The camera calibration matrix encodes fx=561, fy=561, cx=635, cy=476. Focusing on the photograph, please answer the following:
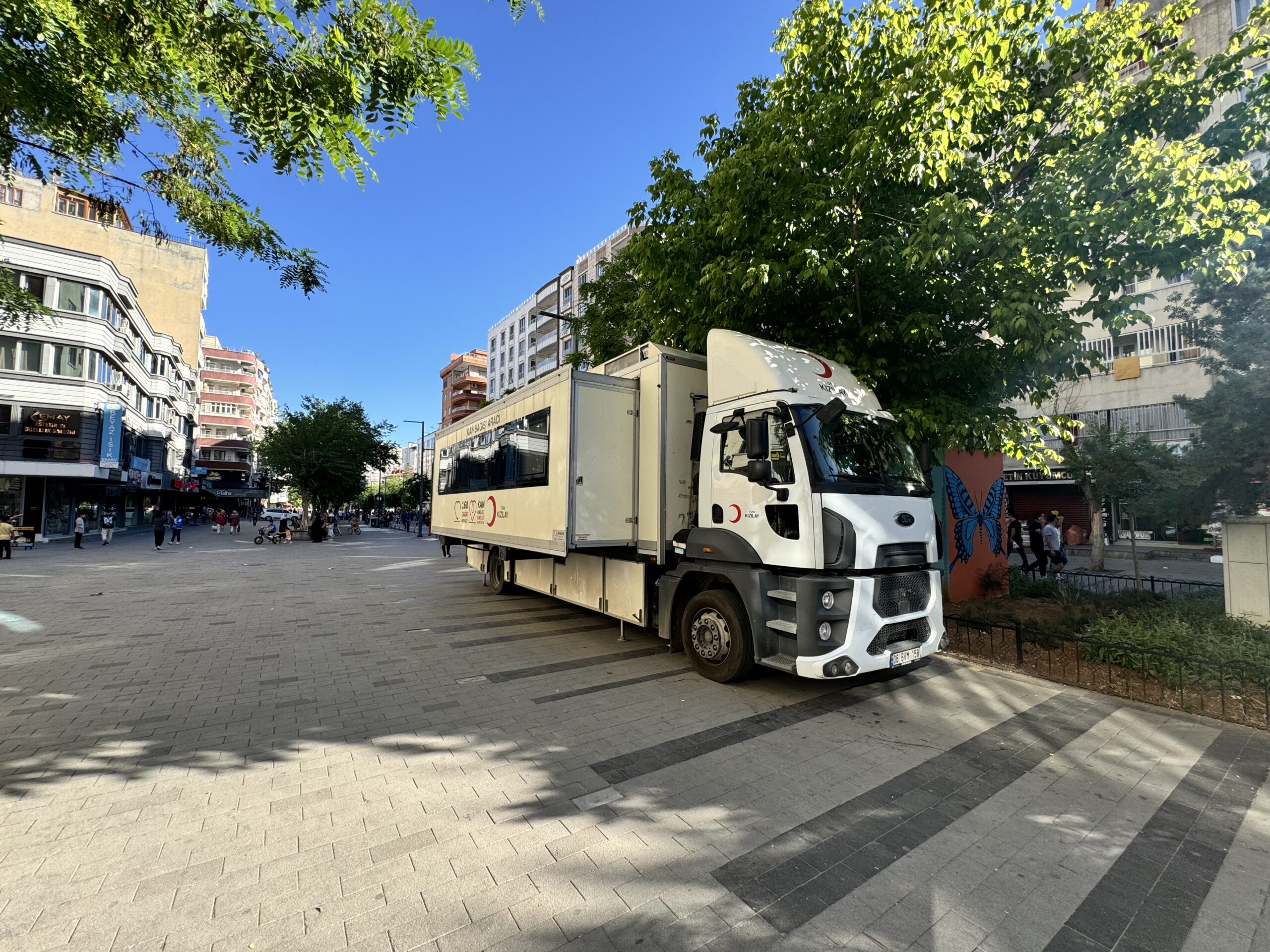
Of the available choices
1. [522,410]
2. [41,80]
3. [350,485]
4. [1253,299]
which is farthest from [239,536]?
[1253,299]

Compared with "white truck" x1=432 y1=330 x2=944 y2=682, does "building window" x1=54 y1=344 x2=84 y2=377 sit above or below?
above

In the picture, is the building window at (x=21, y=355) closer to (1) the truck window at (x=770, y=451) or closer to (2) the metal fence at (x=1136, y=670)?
(1) the truck window at (x=770, y=451)

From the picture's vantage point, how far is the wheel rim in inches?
231

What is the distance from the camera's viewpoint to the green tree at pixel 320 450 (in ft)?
105

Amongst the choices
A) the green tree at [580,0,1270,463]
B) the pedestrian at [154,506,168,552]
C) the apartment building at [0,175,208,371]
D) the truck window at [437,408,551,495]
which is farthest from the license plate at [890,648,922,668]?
the apartment building at [0,175,208,371]

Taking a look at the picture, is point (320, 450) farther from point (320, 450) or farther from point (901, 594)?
point (901, 594)

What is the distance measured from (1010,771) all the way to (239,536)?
129ft

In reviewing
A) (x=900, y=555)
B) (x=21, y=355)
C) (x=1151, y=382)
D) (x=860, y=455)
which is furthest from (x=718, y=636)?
(x=21, y=355)

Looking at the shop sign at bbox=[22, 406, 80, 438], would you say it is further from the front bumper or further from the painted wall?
the painted wall

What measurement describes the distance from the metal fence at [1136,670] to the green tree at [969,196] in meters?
2.48

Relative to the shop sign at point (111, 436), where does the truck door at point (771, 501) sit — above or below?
below

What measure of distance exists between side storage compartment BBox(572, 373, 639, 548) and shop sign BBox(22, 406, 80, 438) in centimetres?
3355

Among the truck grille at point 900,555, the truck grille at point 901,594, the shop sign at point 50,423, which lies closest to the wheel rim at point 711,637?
the truck grille at point 901,594

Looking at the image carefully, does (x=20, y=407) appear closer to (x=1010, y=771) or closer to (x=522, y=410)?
(x=522, y=410)
